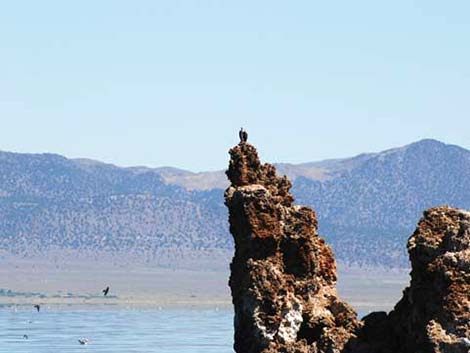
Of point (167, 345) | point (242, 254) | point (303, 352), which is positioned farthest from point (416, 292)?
point (167, 345)

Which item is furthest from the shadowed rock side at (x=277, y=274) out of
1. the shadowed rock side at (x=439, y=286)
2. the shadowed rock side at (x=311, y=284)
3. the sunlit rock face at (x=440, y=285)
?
the sunlit rock face at (x=440, y=285)

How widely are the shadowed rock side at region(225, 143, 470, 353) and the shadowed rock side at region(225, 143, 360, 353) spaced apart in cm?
3

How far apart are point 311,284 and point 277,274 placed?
1.56 metres

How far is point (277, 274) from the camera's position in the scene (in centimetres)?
4350

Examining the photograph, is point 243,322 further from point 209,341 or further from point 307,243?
point 209,341

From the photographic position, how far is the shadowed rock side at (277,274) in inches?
1681

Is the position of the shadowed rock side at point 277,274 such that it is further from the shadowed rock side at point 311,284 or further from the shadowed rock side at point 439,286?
the shadowed rock side at point 439,286

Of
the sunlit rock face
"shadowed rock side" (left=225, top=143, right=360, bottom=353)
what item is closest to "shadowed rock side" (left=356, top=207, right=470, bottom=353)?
the sunlit rock face

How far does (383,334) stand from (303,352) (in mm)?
2334

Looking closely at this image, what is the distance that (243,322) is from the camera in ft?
143

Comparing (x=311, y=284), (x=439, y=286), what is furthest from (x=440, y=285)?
(x=311, y=284)

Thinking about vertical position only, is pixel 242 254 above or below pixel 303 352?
above

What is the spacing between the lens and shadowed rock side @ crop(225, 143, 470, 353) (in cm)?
3784

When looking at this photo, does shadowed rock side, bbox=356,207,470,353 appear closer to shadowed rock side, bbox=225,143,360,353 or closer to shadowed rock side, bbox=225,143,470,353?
shadowed rock side, bbox=225,143,470,353
